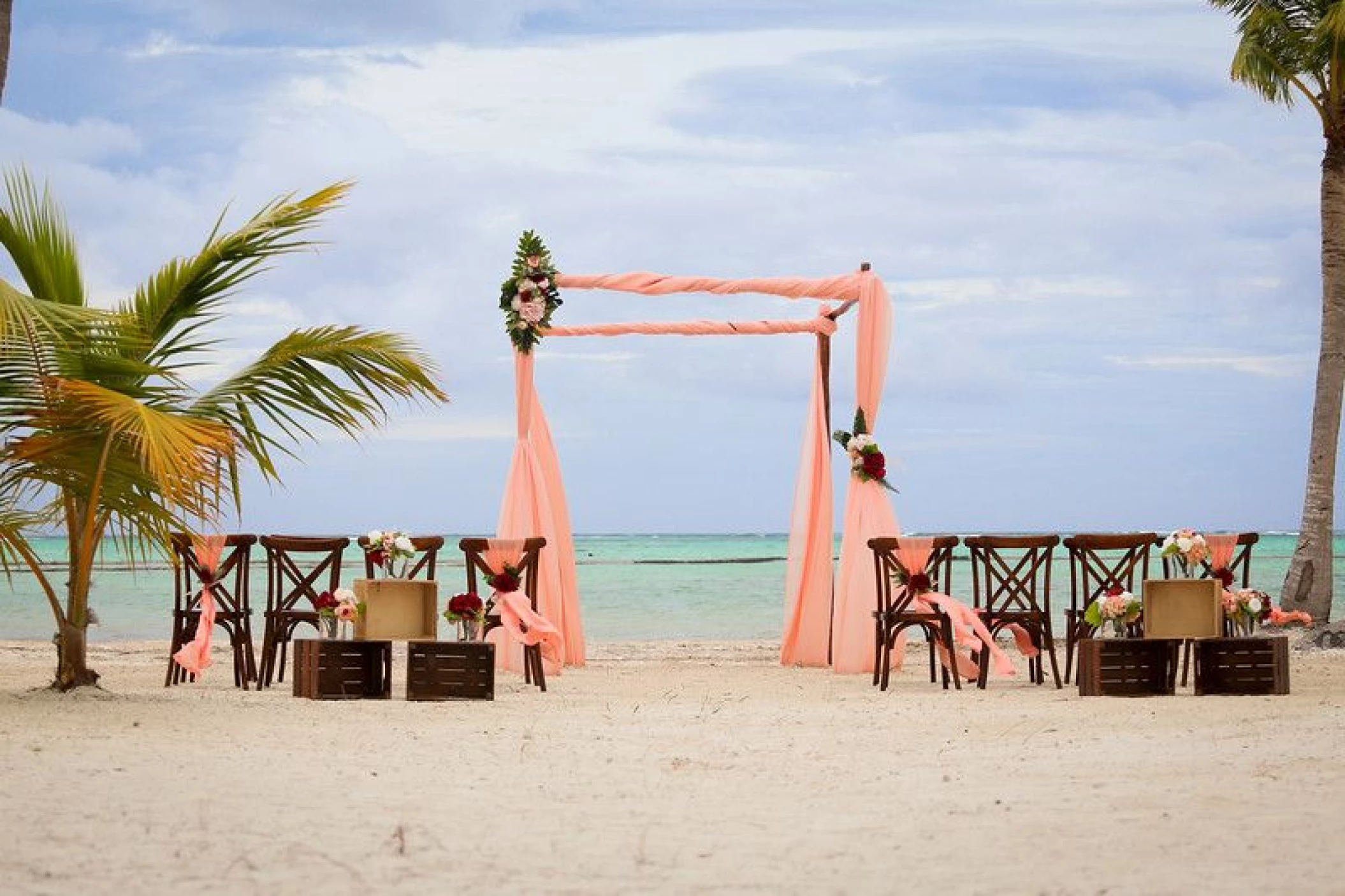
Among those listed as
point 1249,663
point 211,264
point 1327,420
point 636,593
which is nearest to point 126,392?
point 211,264

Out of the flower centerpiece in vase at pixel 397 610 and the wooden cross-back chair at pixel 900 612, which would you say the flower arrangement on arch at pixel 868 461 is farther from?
the flower centerpiece in vase at pixel 397 610

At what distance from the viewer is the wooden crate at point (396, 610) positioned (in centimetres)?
963

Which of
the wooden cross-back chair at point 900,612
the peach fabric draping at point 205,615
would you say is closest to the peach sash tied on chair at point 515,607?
the peach fabric draping at point 205,615

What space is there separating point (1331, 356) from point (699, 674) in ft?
22.5

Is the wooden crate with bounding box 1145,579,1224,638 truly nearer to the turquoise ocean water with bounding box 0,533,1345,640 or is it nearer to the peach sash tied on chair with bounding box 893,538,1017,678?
the peach sash tied on chair with bounding box 893,538,1017,678

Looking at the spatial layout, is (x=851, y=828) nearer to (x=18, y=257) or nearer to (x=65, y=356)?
(x=65, y=356)

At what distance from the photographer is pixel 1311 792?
5.79 m

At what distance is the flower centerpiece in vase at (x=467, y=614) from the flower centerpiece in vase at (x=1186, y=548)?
4.02 metres

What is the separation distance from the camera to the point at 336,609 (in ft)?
31.2

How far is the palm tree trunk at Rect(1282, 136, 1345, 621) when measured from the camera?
14.5 metres

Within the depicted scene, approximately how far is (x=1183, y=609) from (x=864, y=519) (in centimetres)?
256

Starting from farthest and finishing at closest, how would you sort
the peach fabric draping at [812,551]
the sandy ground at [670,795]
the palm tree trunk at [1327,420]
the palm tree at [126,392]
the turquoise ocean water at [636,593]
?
the turquoise ocean water at [636,593] → the palm tree trunk at [1327,420] → the peach fabric draping at [812,551] → the palm tree at [126,392] → the sandy ground at [670,795]

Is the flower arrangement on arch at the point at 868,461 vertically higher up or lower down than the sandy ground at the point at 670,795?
higher up

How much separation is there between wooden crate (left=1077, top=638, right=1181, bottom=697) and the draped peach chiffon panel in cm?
215
